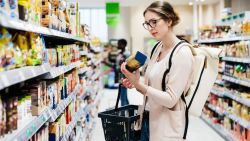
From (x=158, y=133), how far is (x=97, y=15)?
17467 millimetres

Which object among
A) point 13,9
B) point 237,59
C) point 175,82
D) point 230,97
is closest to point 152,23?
point 175,82

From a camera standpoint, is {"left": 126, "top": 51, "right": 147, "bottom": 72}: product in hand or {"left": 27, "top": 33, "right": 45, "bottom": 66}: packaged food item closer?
{"left": 27, "top": 33, "right": 45, "bottom": 66}: packaged food item

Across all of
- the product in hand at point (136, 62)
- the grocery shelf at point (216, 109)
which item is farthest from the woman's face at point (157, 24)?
the grocery shelf at point (216, 109)

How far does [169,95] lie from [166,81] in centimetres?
12

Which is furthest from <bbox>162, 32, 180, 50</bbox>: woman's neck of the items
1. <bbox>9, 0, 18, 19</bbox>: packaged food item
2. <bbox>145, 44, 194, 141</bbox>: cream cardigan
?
<bbox>9, 0, 18, 19</bbox>: packaged food item

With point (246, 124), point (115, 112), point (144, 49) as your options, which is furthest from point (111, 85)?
point (115, 112)

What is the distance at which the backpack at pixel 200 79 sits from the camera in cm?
260

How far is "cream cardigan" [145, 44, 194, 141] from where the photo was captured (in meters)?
2.44

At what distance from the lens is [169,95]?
2.44 metres

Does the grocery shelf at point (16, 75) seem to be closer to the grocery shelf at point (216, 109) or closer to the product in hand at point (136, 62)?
the product in hand at point (136, 62)

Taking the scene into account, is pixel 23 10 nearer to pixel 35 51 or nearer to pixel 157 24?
pixel 35 51

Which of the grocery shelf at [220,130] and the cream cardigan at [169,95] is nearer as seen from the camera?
the cream cardigan at [169,95]

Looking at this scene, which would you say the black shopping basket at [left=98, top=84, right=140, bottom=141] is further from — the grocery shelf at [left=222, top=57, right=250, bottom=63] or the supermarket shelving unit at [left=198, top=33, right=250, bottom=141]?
the grocery shelf at [left=222, top=57, right=250, bottom=63]

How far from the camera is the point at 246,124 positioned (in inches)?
197
